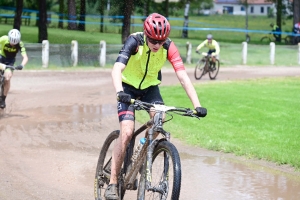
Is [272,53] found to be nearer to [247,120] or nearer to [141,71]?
[247,120]

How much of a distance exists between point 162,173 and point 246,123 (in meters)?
7.98

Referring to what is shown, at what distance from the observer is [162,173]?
654 centimetres

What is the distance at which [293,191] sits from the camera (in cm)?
870

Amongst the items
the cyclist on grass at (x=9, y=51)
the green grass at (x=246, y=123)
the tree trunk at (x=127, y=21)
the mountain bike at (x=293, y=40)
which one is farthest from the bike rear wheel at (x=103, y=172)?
the mountain bike at (x=293, y=40)

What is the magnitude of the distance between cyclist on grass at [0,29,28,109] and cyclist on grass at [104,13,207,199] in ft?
28.2

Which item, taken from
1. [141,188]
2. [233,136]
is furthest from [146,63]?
[233,136]

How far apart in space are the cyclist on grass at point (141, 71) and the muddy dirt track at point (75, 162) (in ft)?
4.50

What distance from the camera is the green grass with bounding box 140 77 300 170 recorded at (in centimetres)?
1152

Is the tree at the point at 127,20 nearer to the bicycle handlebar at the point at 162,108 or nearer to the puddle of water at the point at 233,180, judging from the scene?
the puddle of water at the point at 233,180

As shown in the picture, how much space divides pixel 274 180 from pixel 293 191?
0.65 metres

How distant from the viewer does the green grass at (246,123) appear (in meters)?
11.5

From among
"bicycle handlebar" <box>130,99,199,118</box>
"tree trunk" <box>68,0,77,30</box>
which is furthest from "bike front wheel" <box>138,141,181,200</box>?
"tree trunk" <box>68,0,77,30</box>

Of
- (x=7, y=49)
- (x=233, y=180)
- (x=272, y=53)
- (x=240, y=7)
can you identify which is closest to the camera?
(x=233, y=180)

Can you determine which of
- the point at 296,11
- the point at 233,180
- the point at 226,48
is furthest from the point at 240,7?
the point at 233,180
